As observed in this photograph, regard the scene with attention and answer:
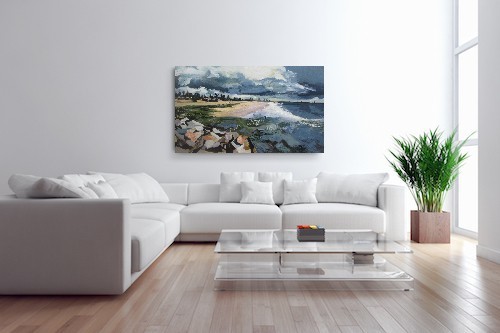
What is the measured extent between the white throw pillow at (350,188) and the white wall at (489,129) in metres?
1.17

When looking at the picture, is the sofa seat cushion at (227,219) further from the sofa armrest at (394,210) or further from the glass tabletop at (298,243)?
the sofa armrest at (394,210)

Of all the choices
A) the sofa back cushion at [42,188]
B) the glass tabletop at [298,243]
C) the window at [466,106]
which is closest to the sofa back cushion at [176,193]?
the glass tabletop at [298,243]

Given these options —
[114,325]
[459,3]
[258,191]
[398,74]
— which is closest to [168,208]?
[258,191]

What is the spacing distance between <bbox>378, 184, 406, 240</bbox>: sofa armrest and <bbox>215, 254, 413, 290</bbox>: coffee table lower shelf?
153 centimetres

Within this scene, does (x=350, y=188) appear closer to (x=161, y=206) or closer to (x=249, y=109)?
(x=249, y=109)

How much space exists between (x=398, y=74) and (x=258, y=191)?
2.43 m

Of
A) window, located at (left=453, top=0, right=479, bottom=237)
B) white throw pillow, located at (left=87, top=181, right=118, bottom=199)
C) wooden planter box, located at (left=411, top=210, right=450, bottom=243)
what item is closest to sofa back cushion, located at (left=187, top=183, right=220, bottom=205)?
white throw pillow, located at (left=87, top=181, right=118, bottom=199)

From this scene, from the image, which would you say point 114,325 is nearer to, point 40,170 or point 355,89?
point 40,170

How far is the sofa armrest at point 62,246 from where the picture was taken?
2.79 m

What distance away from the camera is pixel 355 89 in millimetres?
5949

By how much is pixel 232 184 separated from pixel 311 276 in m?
2.46

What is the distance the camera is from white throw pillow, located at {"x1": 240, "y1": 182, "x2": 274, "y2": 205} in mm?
5334

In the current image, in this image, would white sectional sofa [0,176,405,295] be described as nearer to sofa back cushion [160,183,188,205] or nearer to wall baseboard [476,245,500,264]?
sofa back cushion [160,183,188,205]

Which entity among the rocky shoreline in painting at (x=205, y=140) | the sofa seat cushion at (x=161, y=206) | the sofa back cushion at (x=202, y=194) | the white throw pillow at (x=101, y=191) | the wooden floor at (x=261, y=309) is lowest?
the wooden floor at (x=261, y=309)
